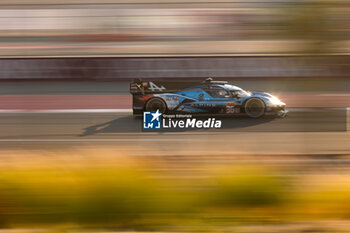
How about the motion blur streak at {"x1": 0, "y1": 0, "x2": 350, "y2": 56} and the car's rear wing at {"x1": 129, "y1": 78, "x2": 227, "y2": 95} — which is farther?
the motion blur streak at {"x1": 0, "y1": 0, "x2": 350, "y2": 56}

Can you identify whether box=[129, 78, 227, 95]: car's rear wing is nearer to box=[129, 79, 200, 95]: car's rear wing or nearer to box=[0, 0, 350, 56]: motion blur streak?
box=[129, 79, 200, 95]: car's rear wing

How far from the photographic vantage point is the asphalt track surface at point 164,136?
7.34 m

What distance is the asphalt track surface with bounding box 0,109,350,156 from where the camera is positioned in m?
7.34

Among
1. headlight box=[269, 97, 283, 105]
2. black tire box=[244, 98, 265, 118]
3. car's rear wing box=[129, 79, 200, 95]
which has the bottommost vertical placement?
black tire box=[244, 98, 265, 118]

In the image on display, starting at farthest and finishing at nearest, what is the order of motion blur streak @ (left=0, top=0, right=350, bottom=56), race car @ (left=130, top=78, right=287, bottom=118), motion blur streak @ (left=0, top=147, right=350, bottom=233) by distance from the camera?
motion blur streak @ (left=0, top=0, right=350, bottom=56) < race car @ (left=130, top=78, right=287, bottom=118) < motion blur streak @ (left=0, top=147, right=350, bottom=233)

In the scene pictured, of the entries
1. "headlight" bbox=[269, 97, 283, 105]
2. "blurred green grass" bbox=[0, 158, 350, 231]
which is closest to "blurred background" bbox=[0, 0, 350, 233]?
"blurred green grass" bbox=[0, 158, 350, 231]

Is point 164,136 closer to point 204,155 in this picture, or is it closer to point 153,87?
point 153,87

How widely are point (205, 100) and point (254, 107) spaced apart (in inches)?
41.3

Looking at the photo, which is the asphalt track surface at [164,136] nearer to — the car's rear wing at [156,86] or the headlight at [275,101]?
the headlight at [275,101]

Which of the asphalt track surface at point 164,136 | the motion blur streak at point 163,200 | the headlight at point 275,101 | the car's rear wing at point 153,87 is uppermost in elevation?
the car's rear wing at point 153,87

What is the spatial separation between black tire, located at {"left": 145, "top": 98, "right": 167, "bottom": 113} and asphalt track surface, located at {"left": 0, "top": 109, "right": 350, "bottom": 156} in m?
0.40

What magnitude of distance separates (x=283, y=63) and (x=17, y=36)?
14944 millimetres

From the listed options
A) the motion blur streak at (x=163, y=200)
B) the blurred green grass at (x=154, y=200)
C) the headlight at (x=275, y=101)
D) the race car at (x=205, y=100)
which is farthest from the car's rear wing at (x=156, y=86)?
the blurred green grass at (x=154, y=200)

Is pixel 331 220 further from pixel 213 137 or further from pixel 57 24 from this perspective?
pixel 57 24
